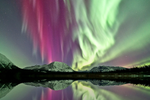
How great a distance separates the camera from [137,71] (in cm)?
14500

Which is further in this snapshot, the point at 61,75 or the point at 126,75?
the point at 61,75

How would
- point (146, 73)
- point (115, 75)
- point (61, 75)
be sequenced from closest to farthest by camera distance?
1. point (146, 73)
2. point (115, 75)
3. point (61, 75)

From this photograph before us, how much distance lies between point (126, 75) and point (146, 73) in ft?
58.8

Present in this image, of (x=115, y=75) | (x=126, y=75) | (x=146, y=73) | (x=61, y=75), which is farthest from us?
(x=61, y=75)

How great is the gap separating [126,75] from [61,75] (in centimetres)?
8576

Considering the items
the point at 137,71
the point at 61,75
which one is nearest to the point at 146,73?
the point at 137,71

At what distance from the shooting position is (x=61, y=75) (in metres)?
196

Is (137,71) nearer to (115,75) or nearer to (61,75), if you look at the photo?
(115,75)

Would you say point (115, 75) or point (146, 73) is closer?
point (146, 73)

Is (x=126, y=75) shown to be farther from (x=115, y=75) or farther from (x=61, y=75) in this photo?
(x=61, y=75)

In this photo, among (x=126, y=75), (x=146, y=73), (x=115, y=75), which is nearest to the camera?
(x=146, y=73)

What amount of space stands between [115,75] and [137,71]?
70.1 ft

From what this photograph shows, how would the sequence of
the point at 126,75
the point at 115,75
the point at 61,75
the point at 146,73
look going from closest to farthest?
the point at 146,73 → the point at 126,75 → the point at 115,75 → the point at 61,75

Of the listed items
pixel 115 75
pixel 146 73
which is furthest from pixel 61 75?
pixel 146 73
